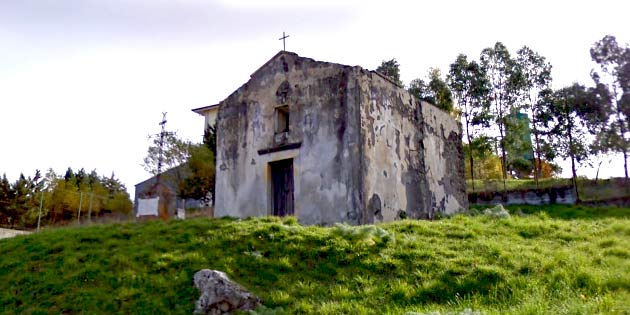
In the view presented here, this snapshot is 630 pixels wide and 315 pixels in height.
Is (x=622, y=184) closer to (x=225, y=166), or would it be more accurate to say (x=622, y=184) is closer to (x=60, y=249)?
(x=225, y=166)

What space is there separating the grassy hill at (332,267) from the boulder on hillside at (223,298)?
24 cm

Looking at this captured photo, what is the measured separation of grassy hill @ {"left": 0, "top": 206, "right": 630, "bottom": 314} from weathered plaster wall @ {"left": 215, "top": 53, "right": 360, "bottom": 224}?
3433 millimetres

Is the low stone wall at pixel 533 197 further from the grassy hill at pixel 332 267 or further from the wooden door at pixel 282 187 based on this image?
the wooden door at pixel 282 187

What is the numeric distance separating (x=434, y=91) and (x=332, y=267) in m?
25.2

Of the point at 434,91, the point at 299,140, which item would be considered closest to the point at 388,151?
the point at 299,140

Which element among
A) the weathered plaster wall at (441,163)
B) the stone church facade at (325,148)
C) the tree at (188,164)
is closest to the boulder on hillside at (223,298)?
the stone church facade at (325,148)

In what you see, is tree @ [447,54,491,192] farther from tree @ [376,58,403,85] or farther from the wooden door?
the wooden door

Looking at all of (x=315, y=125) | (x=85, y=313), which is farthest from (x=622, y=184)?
(x=85, y=313)

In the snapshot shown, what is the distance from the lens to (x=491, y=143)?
3133cm

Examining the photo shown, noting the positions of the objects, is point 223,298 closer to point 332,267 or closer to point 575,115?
point 332,267

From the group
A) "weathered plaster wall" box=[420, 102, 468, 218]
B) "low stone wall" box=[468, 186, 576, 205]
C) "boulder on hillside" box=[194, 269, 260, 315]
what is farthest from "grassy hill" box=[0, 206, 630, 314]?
"low stone wall" box=[468, 186, 576, 205]

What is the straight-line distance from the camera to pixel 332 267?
32.4ft

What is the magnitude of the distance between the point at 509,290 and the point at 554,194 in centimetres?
2147

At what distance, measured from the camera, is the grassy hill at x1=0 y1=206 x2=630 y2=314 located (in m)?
7.98
